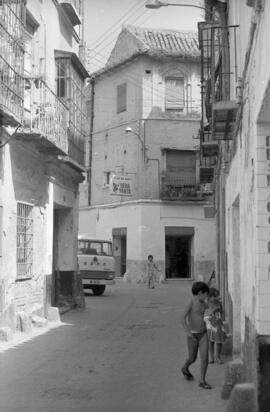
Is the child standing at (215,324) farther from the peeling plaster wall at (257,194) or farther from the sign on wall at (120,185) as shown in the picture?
the sign on wall at (120,185)

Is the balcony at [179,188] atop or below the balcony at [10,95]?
atop

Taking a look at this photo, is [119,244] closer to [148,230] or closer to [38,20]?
[148,230]

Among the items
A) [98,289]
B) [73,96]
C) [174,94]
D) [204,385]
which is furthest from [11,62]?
[174,94]

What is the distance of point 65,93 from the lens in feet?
52.5

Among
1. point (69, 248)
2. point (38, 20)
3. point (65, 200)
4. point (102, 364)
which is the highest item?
point (38, 20)

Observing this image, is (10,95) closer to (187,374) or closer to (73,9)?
(187,374)

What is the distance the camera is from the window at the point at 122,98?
33.5m

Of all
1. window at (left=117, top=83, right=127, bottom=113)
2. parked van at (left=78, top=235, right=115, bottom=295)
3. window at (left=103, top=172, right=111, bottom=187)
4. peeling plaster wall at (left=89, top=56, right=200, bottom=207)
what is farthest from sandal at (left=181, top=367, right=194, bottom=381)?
window at (left=103, top=172, right=111, bottom=187)

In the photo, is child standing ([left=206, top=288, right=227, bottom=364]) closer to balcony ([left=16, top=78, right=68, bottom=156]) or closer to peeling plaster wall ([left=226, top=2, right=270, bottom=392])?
peeling plaster wall ([left=226, top=2, right=270, bottom=392])

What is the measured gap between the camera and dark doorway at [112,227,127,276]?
33.4 m

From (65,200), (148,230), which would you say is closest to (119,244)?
(148,230)

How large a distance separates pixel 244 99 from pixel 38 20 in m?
8.28

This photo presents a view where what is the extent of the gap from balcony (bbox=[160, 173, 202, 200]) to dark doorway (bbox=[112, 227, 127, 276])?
137 inches

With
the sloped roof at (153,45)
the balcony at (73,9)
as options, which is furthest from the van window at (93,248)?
the sloped roof at (153,45)
